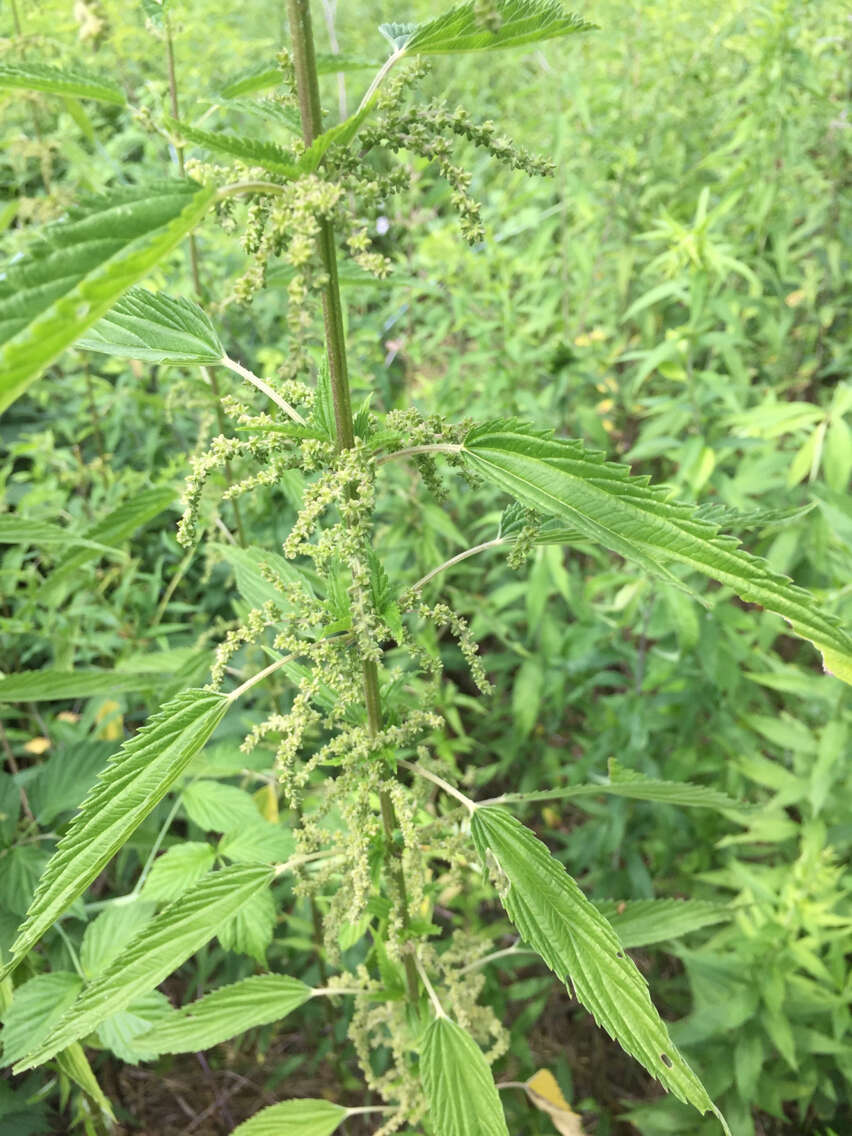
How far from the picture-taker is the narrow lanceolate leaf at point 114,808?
767mm

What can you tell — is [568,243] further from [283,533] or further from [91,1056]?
[91,1056]

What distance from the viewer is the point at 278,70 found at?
43.4 inches

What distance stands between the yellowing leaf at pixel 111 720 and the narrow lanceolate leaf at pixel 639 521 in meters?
1.69

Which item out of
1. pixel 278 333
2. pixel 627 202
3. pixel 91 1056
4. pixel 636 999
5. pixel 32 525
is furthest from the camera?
pixel 278 333

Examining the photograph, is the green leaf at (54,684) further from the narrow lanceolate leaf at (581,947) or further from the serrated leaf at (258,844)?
the narrow lanceolate leaf at (581,947)

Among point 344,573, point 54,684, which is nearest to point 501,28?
point 344,573

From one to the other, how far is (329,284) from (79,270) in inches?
11.5

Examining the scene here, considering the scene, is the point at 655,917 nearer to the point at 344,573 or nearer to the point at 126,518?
the point at 344,573

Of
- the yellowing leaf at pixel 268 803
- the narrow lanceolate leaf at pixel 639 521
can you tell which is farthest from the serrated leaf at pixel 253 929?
the narrow lanceolate leaf at pixel 639 521

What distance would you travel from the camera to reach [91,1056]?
2.04 m

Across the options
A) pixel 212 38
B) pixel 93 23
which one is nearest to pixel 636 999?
pixel 93 23

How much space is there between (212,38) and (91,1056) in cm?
475

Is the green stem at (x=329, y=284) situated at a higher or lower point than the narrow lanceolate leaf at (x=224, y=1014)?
higher

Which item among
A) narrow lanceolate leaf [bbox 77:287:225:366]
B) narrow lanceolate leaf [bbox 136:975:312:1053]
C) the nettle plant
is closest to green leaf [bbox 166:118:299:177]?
the nettle plant
